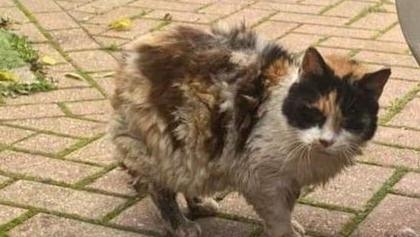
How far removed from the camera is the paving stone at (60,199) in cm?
421

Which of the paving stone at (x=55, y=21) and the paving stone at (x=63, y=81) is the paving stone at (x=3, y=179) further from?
the paving stone at (x=55, y=21)

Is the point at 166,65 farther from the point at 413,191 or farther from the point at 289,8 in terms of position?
the point at 289,8

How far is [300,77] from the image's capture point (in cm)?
358

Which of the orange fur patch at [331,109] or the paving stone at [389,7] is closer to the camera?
the orange fur patch at [331,109]

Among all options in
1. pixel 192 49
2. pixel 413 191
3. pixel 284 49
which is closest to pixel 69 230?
pixel 192 49

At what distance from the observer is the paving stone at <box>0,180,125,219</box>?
421cm

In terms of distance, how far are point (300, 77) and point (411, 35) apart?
1.65ft

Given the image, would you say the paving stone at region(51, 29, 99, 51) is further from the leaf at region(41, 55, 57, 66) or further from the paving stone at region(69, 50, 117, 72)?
the leaf at region(41, 55, 57, 66)

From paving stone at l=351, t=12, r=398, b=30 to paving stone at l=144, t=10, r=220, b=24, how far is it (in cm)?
110

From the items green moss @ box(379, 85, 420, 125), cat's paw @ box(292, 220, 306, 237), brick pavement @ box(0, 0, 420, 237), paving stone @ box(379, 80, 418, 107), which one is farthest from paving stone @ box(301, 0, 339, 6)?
cat's paw @ box(292, 220, 306, 237)

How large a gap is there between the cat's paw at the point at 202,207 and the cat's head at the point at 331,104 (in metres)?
0.79

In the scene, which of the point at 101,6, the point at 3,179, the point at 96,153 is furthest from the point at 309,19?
the point at 3,179

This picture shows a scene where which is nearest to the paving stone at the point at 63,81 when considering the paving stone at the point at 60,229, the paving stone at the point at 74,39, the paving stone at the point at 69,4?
the paving stone at the point at 74,39

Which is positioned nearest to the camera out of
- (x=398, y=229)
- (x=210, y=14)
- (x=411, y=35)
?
(x=411, y=35)
